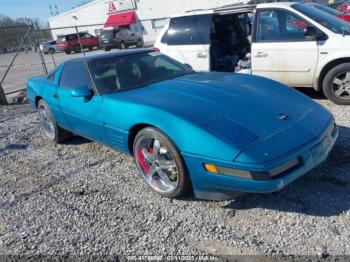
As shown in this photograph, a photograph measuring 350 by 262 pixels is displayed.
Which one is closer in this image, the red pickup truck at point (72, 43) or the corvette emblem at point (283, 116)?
the corvette emblem at point (283, 116)

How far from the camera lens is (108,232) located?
2936mm

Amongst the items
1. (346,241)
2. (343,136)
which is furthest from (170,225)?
(343,136)

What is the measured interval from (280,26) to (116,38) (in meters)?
23.2

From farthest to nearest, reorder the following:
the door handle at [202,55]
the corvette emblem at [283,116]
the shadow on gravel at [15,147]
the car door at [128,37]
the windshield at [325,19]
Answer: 1. the car door at [128,37]
2. the door handle at [202,55]
3. the shadow on gravel at [15,147]
4. the windshield at [325,19]
5. the corvette emblem at [283,116]

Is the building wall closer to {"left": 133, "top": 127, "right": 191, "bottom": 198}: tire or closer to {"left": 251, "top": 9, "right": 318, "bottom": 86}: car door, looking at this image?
{"left": 251, "top": 9, "right": 318, "bottom": 86}: car door

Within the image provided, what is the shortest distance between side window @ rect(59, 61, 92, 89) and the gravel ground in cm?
110

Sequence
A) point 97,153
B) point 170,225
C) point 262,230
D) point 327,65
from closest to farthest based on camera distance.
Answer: point 262,230 → point 170,225 → point 97,153 → point 327,65

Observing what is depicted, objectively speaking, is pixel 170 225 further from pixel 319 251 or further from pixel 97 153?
pixel 97 153

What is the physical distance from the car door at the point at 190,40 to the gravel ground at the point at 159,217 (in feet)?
10.3

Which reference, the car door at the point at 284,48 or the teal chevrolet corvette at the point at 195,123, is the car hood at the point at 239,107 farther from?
the car door at the point at 284,48

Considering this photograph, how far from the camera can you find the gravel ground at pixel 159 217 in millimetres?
2594

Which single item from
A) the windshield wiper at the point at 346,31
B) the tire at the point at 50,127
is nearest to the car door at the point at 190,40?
the windshield wiper at the point at 346,31

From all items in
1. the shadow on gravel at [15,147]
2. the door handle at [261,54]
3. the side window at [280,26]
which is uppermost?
the side window at [280,26]

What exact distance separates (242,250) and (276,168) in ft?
2.19
